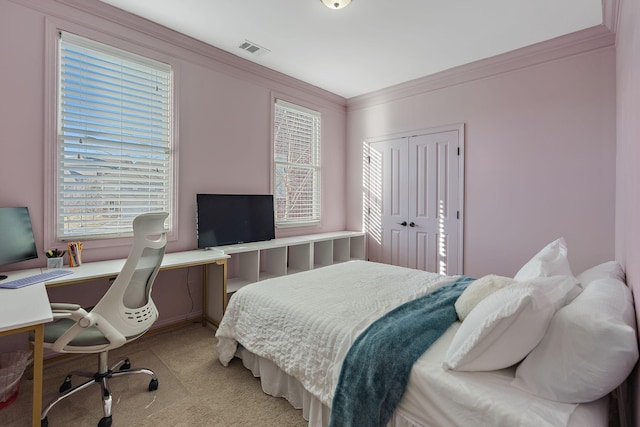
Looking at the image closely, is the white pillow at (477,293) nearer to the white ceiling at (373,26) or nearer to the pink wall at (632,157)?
the pink wall at (632,157)

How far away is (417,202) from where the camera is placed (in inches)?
→ 159

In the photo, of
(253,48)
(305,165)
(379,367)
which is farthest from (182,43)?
(379,367)

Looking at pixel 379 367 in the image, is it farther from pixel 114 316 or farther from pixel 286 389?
pixel 114 316

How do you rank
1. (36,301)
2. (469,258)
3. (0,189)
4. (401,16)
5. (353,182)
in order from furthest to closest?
1. (353,182)
2. (469,258)
3. (401,16)
4. (0,189)
5. (36,301)

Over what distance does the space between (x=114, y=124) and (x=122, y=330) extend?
180cm

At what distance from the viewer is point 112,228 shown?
8.80 ft

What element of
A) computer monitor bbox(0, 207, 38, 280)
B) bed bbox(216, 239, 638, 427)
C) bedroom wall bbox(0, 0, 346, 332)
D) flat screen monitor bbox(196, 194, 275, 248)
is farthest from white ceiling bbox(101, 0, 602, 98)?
bed bbox(216, 239, 638, 427)

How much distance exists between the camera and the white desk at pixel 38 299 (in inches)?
52.7

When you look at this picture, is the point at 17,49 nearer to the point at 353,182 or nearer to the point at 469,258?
the point at 353,182

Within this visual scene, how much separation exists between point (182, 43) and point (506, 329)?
3.44 meters

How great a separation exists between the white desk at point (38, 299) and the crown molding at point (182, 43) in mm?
1933

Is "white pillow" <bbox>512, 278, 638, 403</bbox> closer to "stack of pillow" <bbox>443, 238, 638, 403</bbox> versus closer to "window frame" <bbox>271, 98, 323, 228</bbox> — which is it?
"stack of pillow" <bbox>443, 238, 638, 403</bbox>

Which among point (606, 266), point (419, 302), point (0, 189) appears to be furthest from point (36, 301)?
point (606, 266)

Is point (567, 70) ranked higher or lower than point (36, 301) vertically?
higher
